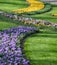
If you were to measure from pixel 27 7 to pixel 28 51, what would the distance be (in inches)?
383

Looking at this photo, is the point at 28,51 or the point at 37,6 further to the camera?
the point at 37,6

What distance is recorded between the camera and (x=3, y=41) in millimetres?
14523

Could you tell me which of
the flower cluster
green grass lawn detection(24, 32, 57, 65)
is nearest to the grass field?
green grass lawn detection(24, 32, 57, 65)

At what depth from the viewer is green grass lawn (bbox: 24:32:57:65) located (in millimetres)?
13415

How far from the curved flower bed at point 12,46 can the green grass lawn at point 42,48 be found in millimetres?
471

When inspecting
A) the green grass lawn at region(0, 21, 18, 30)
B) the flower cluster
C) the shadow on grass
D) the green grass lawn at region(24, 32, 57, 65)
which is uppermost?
the flower cluster

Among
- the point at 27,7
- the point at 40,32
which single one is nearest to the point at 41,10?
the point at 27,7

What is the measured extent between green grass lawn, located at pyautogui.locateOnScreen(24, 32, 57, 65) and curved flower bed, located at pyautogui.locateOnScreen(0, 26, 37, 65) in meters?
0.47

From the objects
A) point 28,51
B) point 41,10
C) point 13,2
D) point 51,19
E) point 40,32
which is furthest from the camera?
point 13,2

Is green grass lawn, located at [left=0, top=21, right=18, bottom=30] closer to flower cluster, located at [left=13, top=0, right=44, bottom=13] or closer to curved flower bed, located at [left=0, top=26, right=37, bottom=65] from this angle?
curved flower bed, located at [left=0, top=26, right=37, bottom=65]

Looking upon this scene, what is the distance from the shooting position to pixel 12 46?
13.8 meters

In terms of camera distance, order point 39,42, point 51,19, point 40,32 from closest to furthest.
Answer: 1. point 39,42
2. point 40,32
3. point 51,19

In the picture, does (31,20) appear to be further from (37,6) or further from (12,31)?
(37,6)

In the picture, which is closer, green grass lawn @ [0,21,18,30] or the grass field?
the grass field
